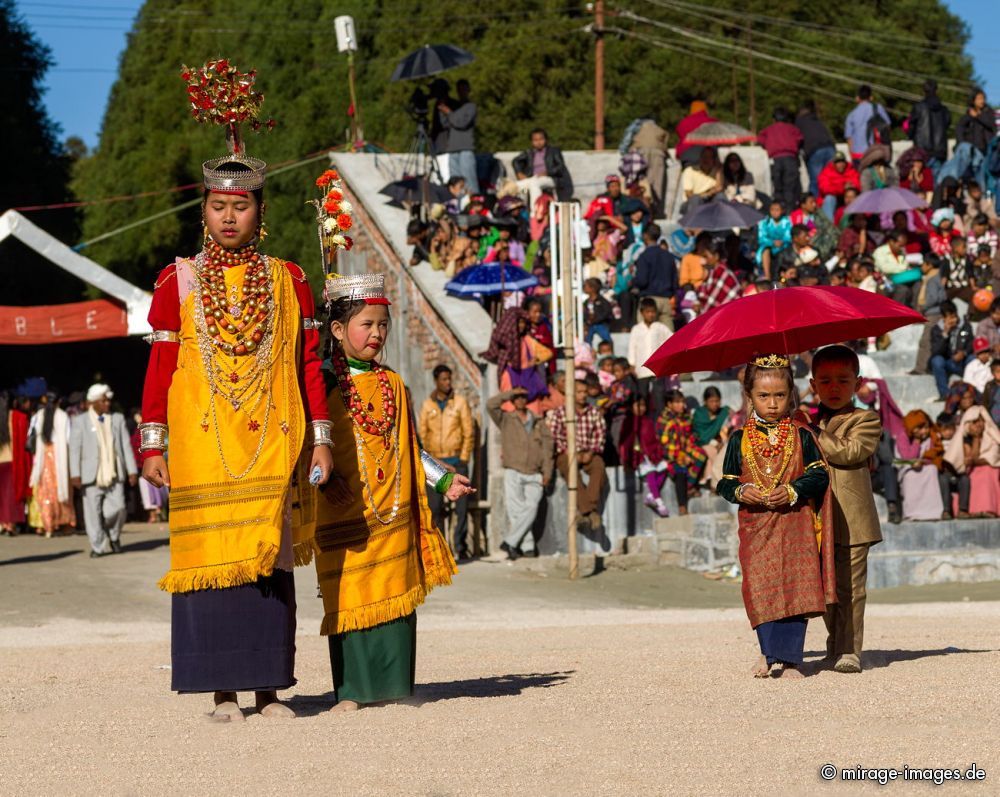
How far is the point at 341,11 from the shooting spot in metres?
46.0

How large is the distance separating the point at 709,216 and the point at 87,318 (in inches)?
300

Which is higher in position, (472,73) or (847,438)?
(472,73)

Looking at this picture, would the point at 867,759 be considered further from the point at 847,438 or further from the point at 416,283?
the point at 416,283

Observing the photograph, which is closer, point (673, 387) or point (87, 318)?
point (673, 387)

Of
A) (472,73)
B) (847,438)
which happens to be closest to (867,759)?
(847,438)

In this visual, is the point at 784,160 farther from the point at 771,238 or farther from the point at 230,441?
the point at 230,441

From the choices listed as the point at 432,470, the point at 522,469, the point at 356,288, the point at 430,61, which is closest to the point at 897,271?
the point at 430,61

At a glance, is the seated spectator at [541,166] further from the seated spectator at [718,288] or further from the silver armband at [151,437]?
the silver armband at [151,437]

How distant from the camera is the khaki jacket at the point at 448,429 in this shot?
18047mm

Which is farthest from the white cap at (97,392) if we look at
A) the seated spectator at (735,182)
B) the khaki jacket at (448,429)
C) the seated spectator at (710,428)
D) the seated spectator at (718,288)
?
the seated spectator at (735,182)

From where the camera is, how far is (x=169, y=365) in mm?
7211

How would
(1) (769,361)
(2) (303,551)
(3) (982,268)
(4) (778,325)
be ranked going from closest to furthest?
(2) (303,551), (1) (769,361), (4) (778,325), (3) (982,268)

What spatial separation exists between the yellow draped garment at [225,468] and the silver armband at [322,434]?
0.21 ft

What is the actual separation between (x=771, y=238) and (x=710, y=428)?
211 inches
